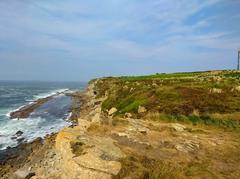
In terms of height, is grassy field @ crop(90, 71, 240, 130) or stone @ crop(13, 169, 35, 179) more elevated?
grassy field @ crop(90, 71, 240, 130)

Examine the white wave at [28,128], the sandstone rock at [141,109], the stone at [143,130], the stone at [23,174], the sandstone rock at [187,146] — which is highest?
the stone at [143,130]

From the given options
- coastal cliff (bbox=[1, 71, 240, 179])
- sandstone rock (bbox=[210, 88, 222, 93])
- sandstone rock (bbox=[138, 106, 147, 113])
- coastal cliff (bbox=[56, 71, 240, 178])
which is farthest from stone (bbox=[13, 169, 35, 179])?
sandstone rock (bbox=[210, 88, 222, 93])

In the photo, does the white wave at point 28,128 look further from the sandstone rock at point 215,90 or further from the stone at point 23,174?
the sandstone rock at point 215,90

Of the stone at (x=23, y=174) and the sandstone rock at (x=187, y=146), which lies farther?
the stone at (x=23, y=174)

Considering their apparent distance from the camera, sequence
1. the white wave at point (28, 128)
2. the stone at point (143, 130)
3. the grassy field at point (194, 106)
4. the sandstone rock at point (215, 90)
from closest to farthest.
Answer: the stone at point (143, 130) < the grassy field at point (194, 106) < the sandstone rock at point (215, 90) < the white wave at point (28, 128)

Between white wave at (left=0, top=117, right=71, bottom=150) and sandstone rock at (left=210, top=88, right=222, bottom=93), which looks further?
white wave at (left=0, top=117, right=71, bottom=150)

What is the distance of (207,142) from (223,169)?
12.1ft

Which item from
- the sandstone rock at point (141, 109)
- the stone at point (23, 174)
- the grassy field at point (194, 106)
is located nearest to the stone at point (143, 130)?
the grassy field at point (194, 106)

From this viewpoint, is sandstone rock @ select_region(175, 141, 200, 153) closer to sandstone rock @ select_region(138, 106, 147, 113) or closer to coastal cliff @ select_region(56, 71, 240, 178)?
coastal cliff @ select_region(56, 71, 240, 178)

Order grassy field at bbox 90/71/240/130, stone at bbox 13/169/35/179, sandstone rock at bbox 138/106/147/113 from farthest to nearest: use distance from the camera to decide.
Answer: sandstone rock at bbox 138/106/147/113 < stone at bbox 13/169/35/179 < grassy field at bbox 90/71/240/130

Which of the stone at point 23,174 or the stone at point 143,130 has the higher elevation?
the stone at point 143,130

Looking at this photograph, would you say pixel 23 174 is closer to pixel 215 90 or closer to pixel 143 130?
pixel 143 130

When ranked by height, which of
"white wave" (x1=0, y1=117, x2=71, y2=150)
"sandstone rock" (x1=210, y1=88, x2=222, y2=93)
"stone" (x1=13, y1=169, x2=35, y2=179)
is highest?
"sandstone rock" (x1=210, y1=88, x2=222, y2=93)

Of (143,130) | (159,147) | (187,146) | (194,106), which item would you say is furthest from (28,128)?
(187,146)
